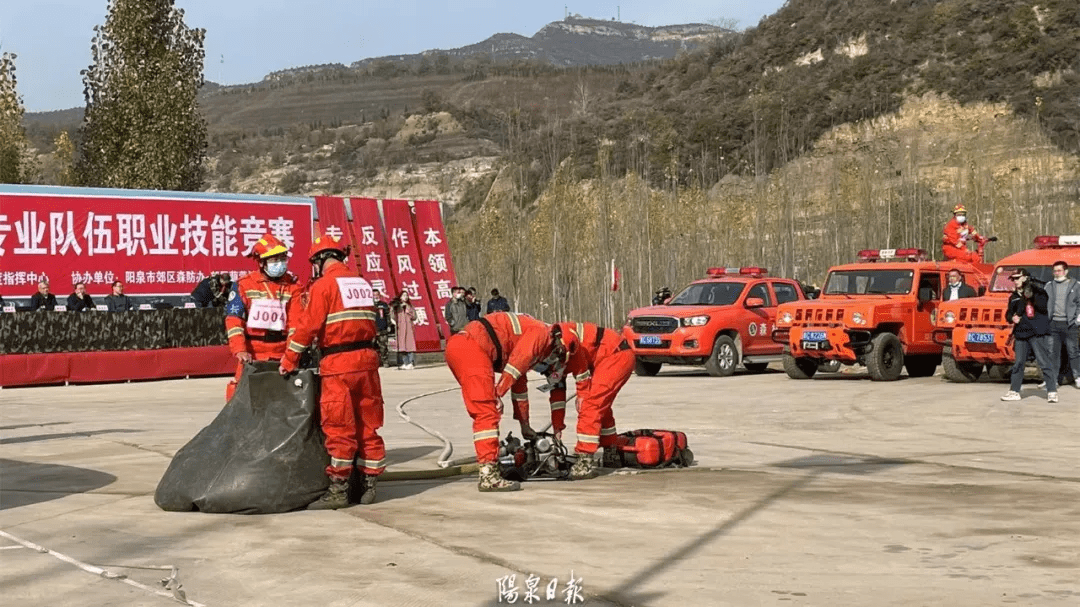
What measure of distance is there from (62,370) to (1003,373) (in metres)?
16.8

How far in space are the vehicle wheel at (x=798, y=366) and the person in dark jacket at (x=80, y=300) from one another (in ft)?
43.1

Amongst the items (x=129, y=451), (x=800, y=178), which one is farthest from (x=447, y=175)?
(x=129, y=451)

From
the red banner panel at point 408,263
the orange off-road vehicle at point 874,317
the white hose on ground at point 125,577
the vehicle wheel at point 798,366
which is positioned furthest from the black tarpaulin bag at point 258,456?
the red banner panel at point 408,263

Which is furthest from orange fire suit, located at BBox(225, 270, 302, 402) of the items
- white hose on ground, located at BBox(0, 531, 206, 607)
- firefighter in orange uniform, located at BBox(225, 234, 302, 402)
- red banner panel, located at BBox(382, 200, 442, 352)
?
red banner panel, located at BBox(382, 200, 442, 352)

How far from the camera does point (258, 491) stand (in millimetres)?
9875

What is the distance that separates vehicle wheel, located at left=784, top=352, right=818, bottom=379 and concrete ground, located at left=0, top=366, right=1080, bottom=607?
8794mm

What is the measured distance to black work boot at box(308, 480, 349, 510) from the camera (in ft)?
33.2

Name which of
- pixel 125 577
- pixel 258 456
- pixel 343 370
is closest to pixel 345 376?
pixel 343 370

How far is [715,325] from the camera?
2647cm

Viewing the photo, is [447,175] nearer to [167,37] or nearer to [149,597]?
[167,37]

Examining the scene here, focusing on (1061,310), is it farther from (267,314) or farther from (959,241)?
(267,314)

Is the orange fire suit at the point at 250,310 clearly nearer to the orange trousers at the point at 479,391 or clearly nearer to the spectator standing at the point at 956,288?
the orange trousers at the point at 479,391

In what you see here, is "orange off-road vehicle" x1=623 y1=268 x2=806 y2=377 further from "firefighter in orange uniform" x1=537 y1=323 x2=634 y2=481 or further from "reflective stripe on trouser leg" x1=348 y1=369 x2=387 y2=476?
"reflective stripe on trouser leg" x1=348 y1=369 x2=387 y2=476

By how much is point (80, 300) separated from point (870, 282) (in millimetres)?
14867
